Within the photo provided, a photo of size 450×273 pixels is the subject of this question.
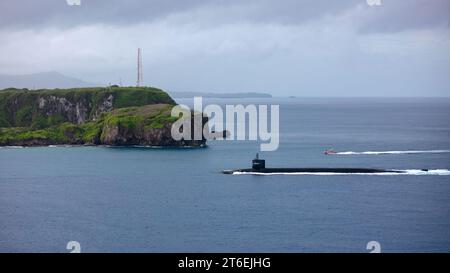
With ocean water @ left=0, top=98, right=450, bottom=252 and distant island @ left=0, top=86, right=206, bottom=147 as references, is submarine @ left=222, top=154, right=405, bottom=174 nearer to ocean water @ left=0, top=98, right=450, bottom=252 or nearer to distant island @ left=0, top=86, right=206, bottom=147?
ocean water @ left=0, top=98, right=450, bottom=252

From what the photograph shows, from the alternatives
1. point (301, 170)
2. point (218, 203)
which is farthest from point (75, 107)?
point (218, 203)

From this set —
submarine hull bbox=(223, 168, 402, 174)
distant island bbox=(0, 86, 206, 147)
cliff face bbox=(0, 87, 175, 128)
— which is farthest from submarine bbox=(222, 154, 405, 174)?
cliff face bbox=(0, 87, 175, 128)

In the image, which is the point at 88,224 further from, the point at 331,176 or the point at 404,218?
the point at 331,176

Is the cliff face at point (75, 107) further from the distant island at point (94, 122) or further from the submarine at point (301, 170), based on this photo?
the submarine at point (301, 170)

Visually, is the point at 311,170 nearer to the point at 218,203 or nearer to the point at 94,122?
the point at 218,203
